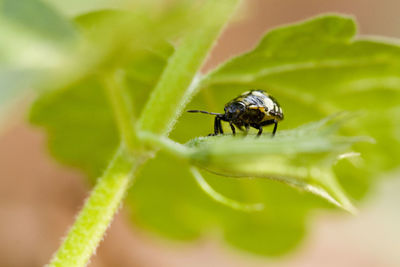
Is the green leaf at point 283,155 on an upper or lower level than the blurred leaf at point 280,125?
lower

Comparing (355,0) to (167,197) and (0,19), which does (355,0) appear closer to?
(167,197)

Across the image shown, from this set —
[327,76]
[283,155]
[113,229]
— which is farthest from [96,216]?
[113,229]

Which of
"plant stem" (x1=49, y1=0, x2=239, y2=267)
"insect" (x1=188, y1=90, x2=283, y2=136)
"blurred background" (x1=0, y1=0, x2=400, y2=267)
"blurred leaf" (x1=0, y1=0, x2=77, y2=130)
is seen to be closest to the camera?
"blurred leaf" (x1=0, y1=0, x2=77, y2=130)

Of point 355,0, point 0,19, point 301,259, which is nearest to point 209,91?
point 0,19

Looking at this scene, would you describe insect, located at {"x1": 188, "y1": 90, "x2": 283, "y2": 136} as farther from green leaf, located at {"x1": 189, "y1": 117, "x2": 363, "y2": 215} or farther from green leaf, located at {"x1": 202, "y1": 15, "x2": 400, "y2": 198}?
green leaf, located at {"x1": 189, "y1": 117, "x2": 363, "y2": 215}

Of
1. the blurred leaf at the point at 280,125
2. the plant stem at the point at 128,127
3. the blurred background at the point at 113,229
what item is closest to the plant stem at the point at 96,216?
the plant stem at the point at 128,127

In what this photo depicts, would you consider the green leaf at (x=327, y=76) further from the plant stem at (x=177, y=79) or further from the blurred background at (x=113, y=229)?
the blurred background at (x=113, y=229)

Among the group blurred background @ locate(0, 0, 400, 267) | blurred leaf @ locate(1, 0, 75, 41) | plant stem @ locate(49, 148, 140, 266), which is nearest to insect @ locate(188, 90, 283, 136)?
plant stem @ locate(49, 148, 140, 266)
